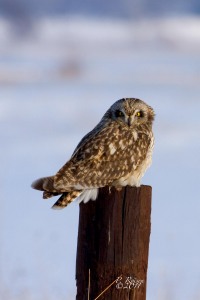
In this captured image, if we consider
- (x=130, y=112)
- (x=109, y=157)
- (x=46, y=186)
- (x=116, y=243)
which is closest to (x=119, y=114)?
(x=130, y=112)

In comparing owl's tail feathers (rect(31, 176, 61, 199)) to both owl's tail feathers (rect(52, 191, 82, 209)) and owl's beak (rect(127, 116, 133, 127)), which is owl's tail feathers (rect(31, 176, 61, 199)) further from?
owl's beak (rect(127, 116, 133, 127))

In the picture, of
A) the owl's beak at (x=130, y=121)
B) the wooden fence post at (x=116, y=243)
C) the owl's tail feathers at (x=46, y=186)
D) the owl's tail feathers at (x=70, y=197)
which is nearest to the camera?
the wooden fence post at (x=116, y=243)

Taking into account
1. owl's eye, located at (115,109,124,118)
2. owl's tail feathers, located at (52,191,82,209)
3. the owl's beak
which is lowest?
owl's tail feathers, located at (52,191,82,209)

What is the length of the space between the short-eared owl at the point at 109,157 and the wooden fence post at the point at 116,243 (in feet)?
1.55

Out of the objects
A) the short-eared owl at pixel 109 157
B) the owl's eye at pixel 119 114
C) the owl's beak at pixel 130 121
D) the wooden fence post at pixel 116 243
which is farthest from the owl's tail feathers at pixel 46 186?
the owl's eye at pixel 119 114

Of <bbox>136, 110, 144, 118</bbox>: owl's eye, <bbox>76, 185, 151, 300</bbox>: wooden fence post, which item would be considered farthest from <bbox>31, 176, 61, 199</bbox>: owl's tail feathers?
<bbox>136, 110, 144, 118</bbox>: owl's eye

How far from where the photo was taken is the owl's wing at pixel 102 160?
15.3ft

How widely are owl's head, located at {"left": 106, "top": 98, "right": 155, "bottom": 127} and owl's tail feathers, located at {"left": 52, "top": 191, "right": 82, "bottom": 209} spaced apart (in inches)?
52.3

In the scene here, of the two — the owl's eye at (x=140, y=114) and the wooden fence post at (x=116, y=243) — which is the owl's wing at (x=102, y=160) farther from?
the wooden fence post at (x=116, y=243)

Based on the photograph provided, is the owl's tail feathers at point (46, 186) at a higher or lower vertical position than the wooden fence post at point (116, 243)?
higher

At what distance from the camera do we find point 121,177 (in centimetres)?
515

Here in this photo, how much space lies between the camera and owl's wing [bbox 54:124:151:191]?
183 inches

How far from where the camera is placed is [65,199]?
4.50 metres

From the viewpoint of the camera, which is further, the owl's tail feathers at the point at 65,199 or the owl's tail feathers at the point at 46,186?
the owl's tail feathers at the point at 65,199
